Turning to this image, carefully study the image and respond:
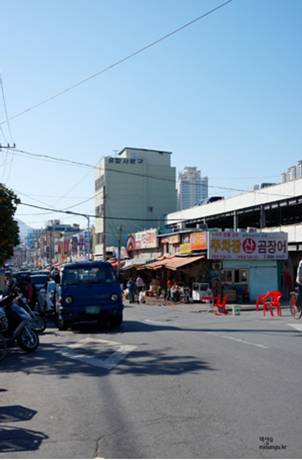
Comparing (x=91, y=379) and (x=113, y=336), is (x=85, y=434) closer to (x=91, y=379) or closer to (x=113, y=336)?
(x=91, y=379)

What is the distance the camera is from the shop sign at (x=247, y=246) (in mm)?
32500

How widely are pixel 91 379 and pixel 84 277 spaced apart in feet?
27.1

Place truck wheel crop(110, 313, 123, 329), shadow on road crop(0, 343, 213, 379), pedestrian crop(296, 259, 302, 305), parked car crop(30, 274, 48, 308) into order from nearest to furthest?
shadow on road crop(0, 343, 213, 379), truck wheel crop(110, 313, 123, 329), pedestrian crop(296, 259, 302, 305), parked car crop(30, 274, 48, 308)

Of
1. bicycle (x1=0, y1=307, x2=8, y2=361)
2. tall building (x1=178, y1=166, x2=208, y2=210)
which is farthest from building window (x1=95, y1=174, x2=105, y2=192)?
bicycle (x1=0, y1=307, x2=8, y2=361)

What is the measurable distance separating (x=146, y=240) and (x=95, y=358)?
36.0 metres

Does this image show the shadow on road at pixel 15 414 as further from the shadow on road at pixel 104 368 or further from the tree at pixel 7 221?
the tree at pixel 7 221

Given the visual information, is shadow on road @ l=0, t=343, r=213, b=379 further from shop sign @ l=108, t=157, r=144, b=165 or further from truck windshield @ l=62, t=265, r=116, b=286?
shop sign @ l=108, t=157, r=144, b=165

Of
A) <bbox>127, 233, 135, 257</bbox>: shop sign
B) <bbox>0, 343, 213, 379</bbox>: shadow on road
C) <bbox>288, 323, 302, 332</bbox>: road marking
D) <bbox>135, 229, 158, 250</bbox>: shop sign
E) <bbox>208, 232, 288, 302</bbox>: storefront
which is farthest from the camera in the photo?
<bbox>127, 233, 135, 257</bbox>: shop sign

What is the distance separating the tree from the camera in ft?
65.2

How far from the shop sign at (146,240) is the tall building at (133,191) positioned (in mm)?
19323

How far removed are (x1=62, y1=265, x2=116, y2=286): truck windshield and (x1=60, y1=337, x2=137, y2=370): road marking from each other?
2.89m

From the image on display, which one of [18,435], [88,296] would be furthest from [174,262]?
[18,435]

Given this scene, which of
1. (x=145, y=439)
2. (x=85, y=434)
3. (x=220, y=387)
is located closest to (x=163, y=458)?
(x=145, y=439)

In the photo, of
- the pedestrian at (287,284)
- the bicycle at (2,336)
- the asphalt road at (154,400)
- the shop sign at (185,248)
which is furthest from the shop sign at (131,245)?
the bicycle at (2,336)
